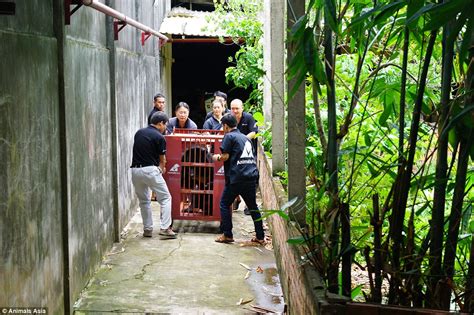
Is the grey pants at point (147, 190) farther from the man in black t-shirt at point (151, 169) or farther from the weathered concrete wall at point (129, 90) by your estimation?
the weathered concrete wall at point (129, 90)

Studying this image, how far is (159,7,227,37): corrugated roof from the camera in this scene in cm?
1579

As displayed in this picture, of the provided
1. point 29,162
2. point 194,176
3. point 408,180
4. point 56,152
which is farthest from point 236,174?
point 408,180

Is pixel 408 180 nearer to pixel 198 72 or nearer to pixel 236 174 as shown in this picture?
pixel 236 174

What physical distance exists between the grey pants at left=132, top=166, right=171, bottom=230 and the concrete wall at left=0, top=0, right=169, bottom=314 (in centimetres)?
30

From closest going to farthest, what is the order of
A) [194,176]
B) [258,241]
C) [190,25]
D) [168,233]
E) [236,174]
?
1. [236,174]
2. [258,241]
3. [168,233]
4. [194,176]
5. [190,25]

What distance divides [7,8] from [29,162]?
1.32 metres

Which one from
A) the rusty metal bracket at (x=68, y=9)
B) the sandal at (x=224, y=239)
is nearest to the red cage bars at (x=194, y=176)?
the sandal at (x=224, y=239)

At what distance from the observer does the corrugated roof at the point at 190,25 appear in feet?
51.8

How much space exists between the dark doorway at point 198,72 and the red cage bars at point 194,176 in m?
10.6

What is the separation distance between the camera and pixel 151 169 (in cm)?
945

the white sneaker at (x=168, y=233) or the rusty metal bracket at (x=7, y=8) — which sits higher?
the rusty metal bracket at (x=7, y=8)

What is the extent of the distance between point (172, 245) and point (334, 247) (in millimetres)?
5494

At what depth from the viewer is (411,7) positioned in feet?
9.56

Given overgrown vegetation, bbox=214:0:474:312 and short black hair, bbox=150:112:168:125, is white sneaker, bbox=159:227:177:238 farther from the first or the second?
A: overgrown vegetation, bbox=214:0:474:312
